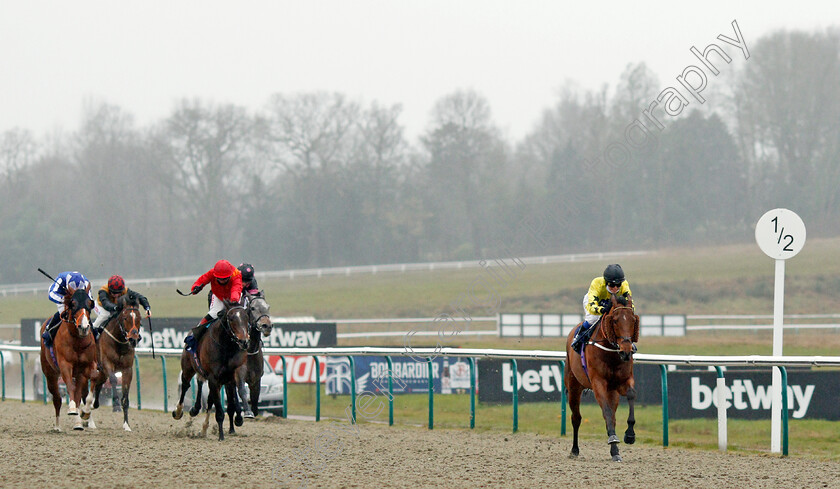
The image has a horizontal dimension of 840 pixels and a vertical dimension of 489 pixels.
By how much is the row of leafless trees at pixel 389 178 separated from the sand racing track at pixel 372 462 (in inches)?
1274

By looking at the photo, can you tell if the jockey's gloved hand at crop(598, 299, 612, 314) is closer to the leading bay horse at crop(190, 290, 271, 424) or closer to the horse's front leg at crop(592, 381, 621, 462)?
the horse's front leg at crop(592, 381, 621, 462)

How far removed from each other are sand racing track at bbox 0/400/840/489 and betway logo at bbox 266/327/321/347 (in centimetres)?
984

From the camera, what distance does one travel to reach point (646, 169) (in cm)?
4200

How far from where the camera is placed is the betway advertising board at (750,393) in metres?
12.5

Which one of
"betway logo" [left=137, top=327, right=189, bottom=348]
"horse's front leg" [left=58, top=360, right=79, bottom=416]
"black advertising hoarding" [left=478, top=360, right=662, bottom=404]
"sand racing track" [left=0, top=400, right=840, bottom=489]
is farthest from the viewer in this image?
"betway logo" [left=137, top=327, right=189, bottom=348]

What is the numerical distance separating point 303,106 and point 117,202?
1127 centimetres

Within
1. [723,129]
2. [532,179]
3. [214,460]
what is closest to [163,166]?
[532,179]

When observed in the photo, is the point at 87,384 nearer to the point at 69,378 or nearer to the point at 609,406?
the point at 69,378

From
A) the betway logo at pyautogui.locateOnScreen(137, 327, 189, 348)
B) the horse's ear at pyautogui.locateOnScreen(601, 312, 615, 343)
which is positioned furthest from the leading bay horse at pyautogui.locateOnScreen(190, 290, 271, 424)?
the betway logo at pyautogui.locateOnScreen(137, 327, 189, 348)

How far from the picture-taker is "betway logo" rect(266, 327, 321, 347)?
22.1 meters

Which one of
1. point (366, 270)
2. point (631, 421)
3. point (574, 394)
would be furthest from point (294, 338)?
point (366, 270)

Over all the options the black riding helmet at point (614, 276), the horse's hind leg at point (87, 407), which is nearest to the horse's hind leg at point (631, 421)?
the black riding helmet at point (614, 276)

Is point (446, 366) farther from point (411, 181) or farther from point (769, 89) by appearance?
point (411, 181)

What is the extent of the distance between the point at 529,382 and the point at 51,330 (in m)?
6.65
